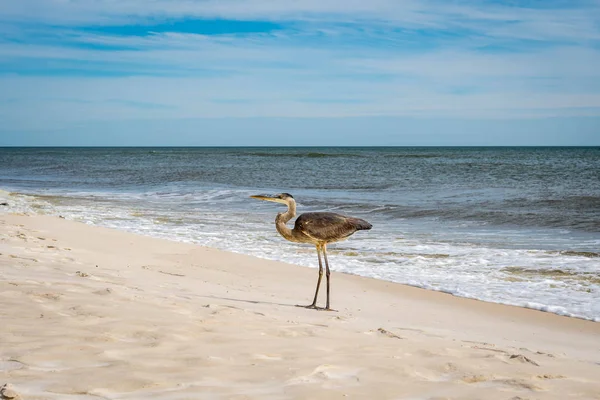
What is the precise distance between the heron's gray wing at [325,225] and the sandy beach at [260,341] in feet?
2.98

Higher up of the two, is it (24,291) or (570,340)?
(24,291)

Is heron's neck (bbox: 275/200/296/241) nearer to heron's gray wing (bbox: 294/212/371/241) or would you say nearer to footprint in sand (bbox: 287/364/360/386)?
heron's gray wing (bbox: 294/212/371/241)

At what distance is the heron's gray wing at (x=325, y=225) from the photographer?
7.05 metres

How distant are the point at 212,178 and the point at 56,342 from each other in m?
33.8

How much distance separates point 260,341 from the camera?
4773mm


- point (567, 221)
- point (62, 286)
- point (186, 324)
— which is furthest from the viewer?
point (567, 221)

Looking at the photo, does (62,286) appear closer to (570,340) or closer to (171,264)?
(171,264)

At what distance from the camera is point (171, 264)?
9.93 metres

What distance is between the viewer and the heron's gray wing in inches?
278

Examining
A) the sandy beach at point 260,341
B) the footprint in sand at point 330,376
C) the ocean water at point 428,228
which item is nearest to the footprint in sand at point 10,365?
the sandy beach at point 260,341

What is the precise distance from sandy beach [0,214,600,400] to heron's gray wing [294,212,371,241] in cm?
91

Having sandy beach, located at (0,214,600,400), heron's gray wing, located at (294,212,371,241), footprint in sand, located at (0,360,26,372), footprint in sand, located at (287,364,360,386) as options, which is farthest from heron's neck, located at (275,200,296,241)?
footprint in sand, located at (0,360,26,372)

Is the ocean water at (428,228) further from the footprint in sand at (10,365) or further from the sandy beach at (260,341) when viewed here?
the footprint in sand at (10,365)

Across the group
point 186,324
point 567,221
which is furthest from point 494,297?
point 567,221
